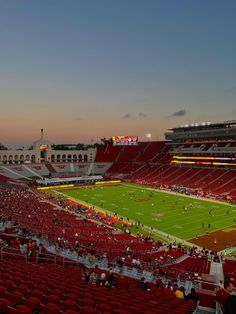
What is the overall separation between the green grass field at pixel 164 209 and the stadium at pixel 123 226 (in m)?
0.17

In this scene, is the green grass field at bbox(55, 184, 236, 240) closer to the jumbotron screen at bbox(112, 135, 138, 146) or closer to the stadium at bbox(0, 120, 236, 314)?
the stadium at bbox(0, 120, 236, 314)

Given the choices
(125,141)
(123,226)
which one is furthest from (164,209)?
(125,141)

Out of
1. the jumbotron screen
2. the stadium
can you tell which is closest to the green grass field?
the stadium

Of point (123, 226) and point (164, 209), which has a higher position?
point (164, 209)

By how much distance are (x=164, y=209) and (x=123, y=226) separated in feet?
37.3

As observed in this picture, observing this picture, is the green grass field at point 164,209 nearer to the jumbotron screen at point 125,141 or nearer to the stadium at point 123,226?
the stadium at point 123,226

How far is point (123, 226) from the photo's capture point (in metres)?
40.9

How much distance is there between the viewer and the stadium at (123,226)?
31.4 feet

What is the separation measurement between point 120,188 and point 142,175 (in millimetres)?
14531

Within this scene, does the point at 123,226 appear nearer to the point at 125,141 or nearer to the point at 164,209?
the point at 164,209

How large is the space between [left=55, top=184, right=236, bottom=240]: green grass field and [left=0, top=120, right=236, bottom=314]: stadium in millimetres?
174

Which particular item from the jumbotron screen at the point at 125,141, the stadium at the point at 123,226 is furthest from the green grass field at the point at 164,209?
the jumbotron screen at the point at 125,141

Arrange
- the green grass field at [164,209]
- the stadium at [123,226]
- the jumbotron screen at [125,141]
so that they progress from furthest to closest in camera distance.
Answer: the jumbotron screen at [125,141] < the green grass field at [164,209] < the stadium at [123,226]

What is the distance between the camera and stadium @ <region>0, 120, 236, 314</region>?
9570 millimetres
